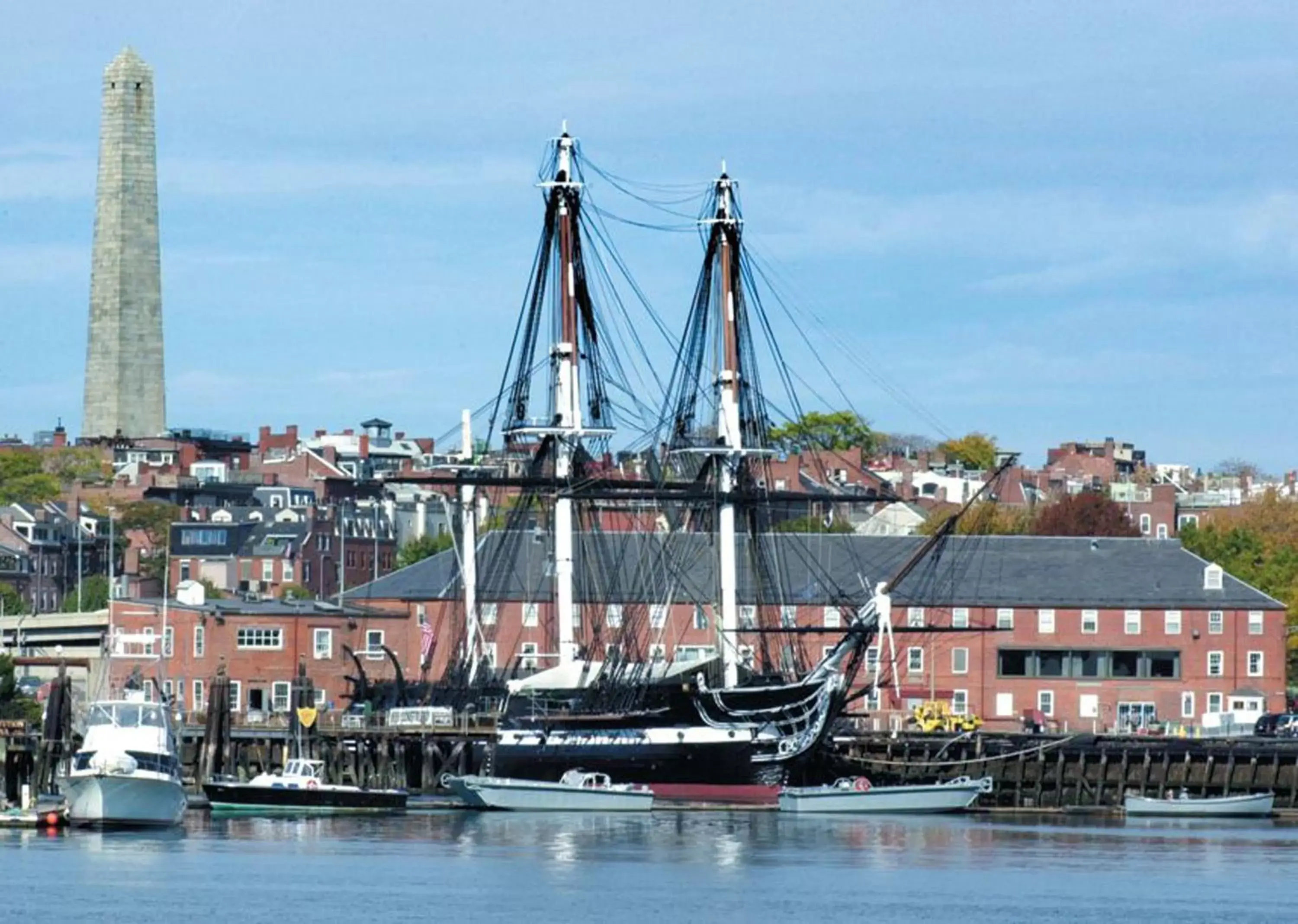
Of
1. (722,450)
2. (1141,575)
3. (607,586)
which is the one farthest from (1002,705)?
(722,450)

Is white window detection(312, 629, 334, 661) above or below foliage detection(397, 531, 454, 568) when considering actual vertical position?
below

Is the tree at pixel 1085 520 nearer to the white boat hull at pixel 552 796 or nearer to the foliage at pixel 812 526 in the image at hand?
the foliage at pixel 812 526

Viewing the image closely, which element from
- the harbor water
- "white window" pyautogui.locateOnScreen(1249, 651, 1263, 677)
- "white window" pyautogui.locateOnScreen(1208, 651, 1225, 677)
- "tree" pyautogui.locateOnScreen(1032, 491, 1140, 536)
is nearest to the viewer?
the harbor water

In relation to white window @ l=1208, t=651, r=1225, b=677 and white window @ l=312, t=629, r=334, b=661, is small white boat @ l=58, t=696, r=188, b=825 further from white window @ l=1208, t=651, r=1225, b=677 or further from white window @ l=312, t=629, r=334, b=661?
white window @ l=1208, t=651, r=1225, b=677

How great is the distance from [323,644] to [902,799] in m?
36.8

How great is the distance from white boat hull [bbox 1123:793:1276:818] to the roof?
2695 centimetres

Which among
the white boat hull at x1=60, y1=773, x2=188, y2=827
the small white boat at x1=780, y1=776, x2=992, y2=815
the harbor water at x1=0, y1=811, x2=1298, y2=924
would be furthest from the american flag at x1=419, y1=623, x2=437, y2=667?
the white boat hull at x1=60, y1=773, x2=188, y2=827

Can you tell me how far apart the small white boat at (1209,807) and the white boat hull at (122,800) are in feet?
95.0

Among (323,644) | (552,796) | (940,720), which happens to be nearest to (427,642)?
(323,644)

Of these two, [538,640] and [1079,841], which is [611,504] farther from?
[1079,841]

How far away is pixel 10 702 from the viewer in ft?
435

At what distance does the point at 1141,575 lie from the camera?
13625cm

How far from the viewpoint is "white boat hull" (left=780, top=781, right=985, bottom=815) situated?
101812 mm

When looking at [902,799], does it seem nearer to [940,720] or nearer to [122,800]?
[940,720]
